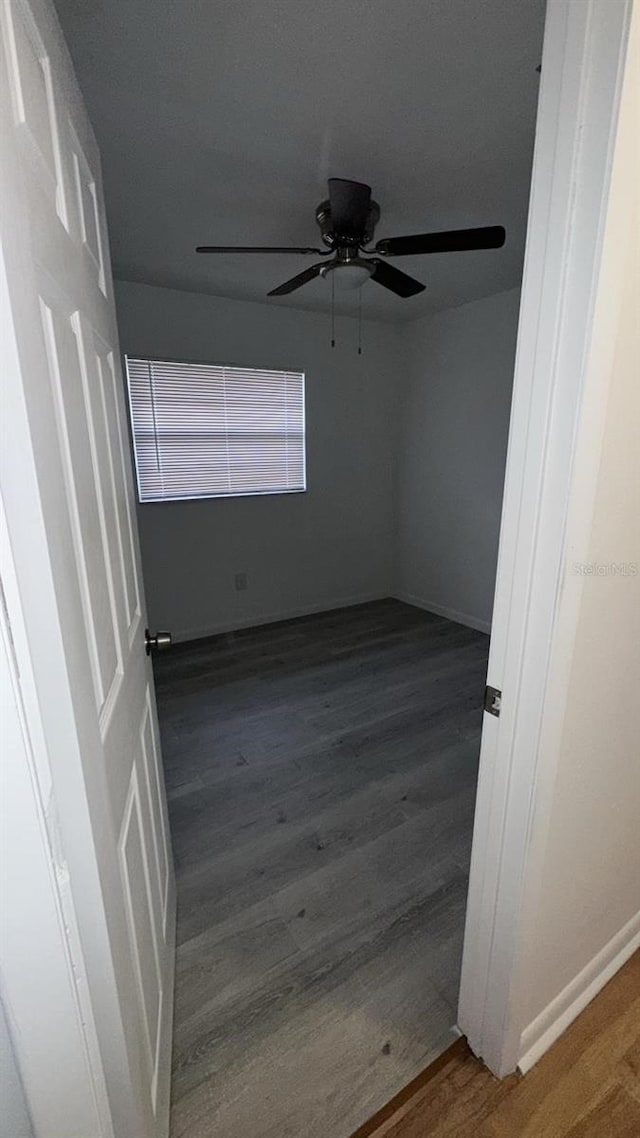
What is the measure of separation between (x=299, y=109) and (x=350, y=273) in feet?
1.82

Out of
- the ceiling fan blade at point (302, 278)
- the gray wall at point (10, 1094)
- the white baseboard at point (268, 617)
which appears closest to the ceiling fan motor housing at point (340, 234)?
the ceiling fan blade at point (302, 278)

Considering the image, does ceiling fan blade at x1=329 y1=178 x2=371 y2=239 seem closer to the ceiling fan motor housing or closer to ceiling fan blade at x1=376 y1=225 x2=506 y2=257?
the ceiling fan motor housing

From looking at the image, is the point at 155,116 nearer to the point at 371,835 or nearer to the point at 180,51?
the point at 180,51

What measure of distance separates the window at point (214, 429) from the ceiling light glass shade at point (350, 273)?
1547 millimetres

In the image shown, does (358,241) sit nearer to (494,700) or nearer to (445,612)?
(494,700)

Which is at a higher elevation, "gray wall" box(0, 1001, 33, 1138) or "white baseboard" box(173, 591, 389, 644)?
"gray wall" box(0, 1001, 33, 1138)

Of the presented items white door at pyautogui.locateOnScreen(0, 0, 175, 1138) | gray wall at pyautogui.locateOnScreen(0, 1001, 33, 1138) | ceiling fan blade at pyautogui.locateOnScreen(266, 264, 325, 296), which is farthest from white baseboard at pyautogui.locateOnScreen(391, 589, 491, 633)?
gray wall at pyautogui.locateOnScreen(0, 1001, 33, 1138)

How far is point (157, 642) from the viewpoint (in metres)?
1.20

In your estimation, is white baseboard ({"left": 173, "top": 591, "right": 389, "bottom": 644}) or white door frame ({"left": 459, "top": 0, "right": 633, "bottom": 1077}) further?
white baseboard ({"left": 173, "top": 591, "right": 389, "bottom": 644})

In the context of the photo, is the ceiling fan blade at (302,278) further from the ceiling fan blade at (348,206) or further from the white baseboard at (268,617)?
the white baseboard at (268,617)

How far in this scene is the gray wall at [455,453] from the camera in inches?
132

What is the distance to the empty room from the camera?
1.16m

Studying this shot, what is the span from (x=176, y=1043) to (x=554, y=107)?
2.03 metres

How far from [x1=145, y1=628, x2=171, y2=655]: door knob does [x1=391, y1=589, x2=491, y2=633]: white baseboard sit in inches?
116
